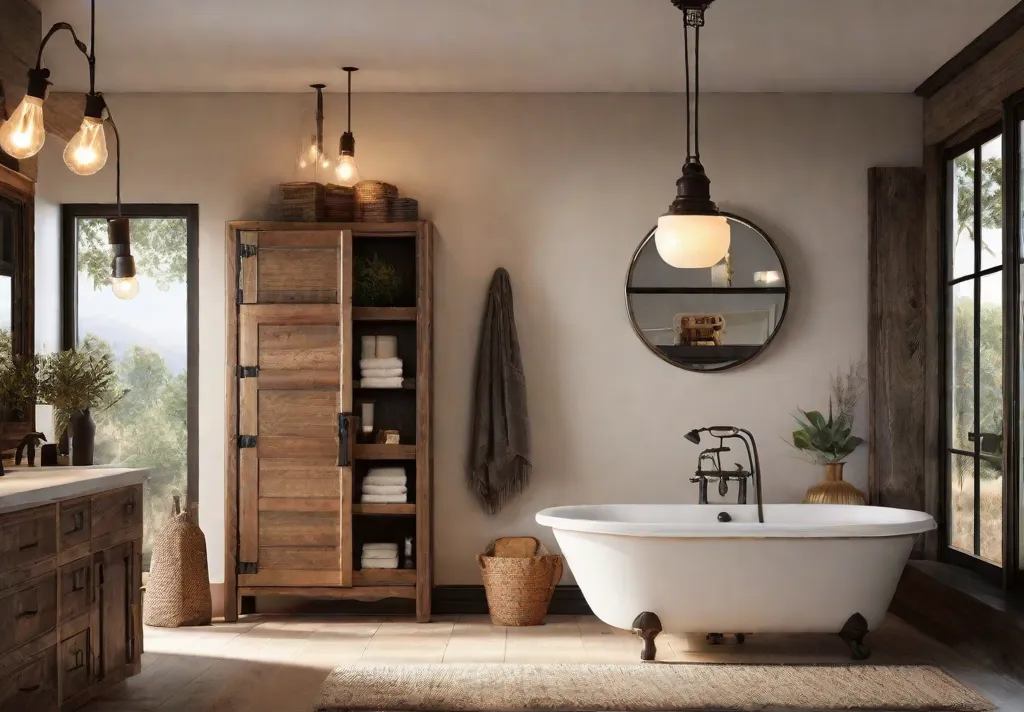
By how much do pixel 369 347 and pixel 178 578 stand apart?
147cm

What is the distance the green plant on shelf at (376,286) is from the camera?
215 inches

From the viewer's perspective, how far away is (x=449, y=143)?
5.68 m

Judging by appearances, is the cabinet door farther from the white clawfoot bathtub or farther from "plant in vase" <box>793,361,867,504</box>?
"plant in vase" <box>793,361,867,504</box>

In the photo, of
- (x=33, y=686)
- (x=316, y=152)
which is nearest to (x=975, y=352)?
(x=316, y=152)

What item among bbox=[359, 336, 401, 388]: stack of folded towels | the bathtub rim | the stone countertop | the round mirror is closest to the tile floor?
the bathtub rim

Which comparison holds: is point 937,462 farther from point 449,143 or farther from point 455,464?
point 449,143

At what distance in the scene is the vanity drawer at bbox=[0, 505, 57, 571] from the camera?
310cm

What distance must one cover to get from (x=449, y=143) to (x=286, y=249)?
3.47 feet

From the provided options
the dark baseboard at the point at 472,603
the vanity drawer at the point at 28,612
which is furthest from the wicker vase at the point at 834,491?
the vanity drawer at the point at 28,612

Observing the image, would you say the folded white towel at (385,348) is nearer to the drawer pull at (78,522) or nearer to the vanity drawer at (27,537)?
the drawer pull at (78,522)

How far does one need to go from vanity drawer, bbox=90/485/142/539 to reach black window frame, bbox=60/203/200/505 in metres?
1.50

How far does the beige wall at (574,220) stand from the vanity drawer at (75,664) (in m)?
2.02

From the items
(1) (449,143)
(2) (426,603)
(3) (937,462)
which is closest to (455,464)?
(2) (426,603)

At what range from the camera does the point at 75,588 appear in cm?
358
